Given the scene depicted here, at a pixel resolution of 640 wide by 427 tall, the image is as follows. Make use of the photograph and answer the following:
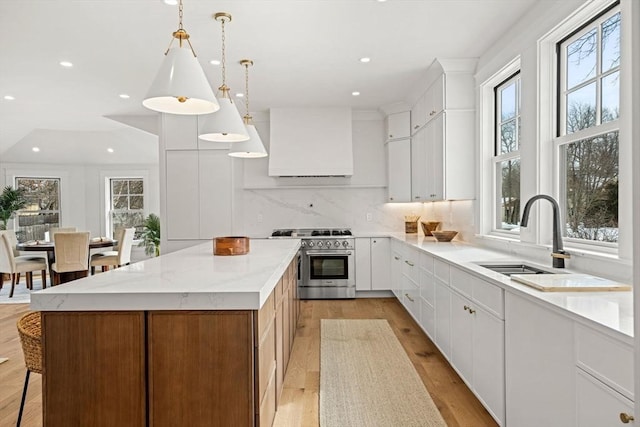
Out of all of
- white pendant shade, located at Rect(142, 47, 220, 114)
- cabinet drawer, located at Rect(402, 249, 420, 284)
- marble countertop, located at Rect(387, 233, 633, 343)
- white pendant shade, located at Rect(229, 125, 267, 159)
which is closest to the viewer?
marble countertop, located at Rect(387, 233, 633, 343)

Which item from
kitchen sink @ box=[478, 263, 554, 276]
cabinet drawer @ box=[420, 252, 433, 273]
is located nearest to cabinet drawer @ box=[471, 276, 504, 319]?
kitchen sink @ box=[478, 263, 554, 276]

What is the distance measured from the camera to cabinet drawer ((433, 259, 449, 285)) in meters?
2.83

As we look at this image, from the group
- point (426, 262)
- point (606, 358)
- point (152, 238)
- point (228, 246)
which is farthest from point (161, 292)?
point (152, 238)

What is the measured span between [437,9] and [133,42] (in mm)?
2456

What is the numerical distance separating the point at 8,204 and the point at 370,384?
7.56 metres

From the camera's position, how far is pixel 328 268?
5230 millimetres

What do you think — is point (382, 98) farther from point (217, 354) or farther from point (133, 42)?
point (217, 354)

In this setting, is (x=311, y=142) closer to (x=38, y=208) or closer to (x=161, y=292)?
(x=161, y=292)

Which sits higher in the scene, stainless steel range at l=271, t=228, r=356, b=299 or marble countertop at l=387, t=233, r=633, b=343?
marble countertop at l=387, t=233, r=633, b=343

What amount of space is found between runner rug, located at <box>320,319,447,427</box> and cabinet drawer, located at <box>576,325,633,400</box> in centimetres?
111

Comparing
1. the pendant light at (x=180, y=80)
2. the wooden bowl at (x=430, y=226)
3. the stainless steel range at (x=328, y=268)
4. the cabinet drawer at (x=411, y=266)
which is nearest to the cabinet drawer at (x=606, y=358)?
the pendant light at (x=180, y=80)

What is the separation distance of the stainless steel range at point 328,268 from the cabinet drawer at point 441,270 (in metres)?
2.14

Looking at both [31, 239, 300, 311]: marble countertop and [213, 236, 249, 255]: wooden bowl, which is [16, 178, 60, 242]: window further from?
[31, 239, 300, 311]: marble countertop

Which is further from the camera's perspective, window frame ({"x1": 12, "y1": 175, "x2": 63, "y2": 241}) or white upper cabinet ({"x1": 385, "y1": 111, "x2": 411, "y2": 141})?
window frame ({"x1": 12, "y1": 175, "x2": 63, "y2": 241})
